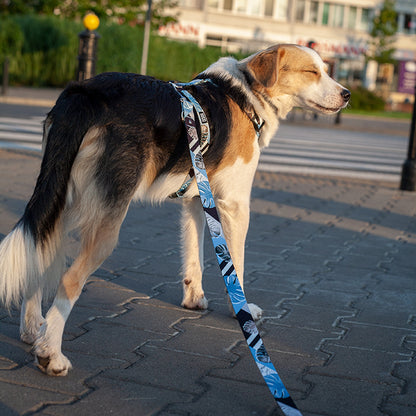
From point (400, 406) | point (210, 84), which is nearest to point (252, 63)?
point (210, 84)

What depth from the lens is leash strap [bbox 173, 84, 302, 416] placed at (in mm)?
2855

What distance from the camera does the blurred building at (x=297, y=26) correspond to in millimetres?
58656

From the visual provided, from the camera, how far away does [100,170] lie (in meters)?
3.27

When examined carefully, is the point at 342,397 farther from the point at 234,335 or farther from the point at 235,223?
the point at 235,223

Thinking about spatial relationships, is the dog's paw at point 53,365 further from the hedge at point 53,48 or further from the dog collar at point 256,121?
the hedge at point 53,48

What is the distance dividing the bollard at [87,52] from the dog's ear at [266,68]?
571cm

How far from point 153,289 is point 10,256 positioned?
1.73 metres

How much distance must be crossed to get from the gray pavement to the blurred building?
52028 millimetres

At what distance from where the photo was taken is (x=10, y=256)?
3090mm

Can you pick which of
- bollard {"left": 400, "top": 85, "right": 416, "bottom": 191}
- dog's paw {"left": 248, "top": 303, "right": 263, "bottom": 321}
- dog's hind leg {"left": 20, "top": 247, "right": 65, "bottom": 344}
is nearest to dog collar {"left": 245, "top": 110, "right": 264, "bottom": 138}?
dog's paw {"left": 248, "top": 303, "right": 263, "bottom": 321}

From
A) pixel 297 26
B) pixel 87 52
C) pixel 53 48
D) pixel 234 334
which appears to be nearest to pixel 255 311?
pixel 234 334

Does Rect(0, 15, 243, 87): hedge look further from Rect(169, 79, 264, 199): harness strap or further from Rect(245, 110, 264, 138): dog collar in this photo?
Rect(169, 79, 264, 199): harness strap

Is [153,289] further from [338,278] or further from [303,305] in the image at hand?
[338,278]

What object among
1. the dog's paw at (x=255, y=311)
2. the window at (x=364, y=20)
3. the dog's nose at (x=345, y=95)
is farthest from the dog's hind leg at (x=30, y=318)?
the window at (x=364, y=20)
